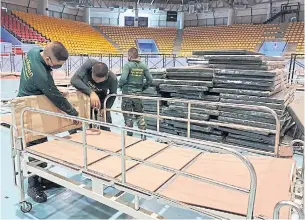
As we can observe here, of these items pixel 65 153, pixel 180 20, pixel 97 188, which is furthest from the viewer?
pixel 180 20

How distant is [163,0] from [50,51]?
26.0 metres

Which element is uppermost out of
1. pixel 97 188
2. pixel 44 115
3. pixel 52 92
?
pixel 52 92

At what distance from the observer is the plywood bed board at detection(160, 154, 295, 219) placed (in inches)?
63.5

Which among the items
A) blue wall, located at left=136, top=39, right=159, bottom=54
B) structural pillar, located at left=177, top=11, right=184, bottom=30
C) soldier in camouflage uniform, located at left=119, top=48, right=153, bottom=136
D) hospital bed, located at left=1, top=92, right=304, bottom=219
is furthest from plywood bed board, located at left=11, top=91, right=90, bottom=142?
structural pillar, located at left=177, top=11, right=184, bottom=30

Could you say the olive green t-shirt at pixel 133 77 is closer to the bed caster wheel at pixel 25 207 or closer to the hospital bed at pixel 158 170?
the hospital bed at pixel 158 170

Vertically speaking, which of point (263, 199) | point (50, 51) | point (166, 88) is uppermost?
point (50, 51)

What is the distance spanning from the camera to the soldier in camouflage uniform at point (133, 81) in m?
4.34

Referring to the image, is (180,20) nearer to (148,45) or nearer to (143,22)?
(143,22)

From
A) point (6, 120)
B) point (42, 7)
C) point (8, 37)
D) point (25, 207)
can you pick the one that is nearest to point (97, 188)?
point (25, 207)

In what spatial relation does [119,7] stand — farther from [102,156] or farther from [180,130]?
[102,156]

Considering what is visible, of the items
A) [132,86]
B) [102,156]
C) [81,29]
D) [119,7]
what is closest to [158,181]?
[102,156]

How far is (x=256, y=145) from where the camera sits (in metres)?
4.34

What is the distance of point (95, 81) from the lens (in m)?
3.14

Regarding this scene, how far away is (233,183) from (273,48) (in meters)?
20.8
